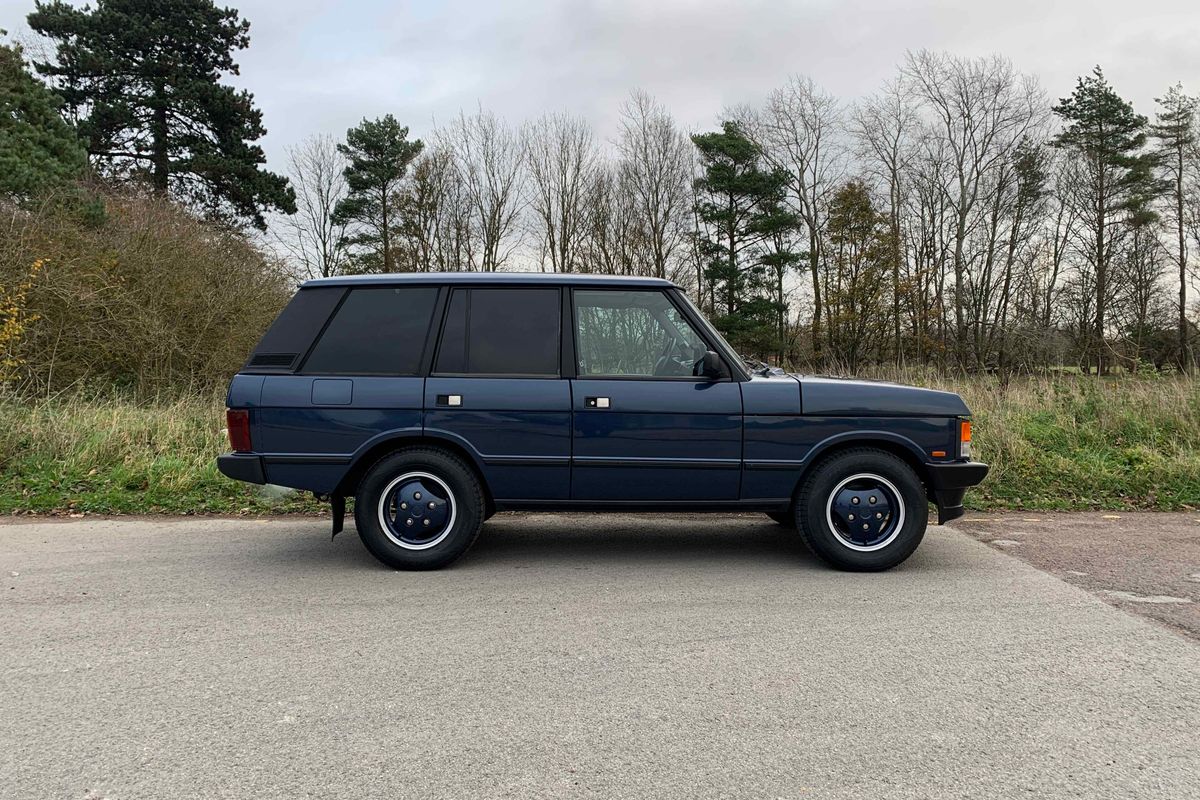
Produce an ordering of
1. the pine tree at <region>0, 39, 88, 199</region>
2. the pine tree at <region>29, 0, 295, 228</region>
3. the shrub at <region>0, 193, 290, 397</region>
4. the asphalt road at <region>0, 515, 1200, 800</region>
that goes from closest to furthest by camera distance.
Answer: the asphalt road at <region>0, 515, 1200, 800</region> < the shrub at <region>0, 193, 290, 397</region> < the pine tree at <region>0, 39, 88, 199</region> < the pine tree at <region>29, 0, 295, 228</region>

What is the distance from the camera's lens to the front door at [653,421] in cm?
495

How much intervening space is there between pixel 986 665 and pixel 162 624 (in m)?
4.04

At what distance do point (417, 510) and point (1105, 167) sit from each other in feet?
127

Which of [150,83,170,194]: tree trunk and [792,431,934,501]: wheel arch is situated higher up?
[150,83,170,194]: tree trunk

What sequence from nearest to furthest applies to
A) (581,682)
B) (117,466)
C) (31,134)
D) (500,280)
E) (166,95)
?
(581,682) → (500,280) → (117,466) → (31,134) → (166,95)

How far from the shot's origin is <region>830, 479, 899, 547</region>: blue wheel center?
5.00 m

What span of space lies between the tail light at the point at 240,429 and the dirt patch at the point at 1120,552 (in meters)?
5.30

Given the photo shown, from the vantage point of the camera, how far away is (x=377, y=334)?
16.7ft

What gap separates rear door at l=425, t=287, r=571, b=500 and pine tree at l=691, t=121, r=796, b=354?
98.5 ft

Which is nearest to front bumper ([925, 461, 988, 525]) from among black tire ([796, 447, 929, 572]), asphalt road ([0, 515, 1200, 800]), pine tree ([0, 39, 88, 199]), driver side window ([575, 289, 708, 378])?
black tire ([796, 447, 929, 572])

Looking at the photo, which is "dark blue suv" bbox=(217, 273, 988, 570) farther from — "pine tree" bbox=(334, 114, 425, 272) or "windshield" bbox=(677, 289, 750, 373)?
"pine tree" bbox=(334, 114, 425, 272)

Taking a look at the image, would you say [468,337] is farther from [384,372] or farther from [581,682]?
[581,682]

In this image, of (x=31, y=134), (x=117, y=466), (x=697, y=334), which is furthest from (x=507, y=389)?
(x=31, y=134)

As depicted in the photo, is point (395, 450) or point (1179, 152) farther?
point (1179, 152)
